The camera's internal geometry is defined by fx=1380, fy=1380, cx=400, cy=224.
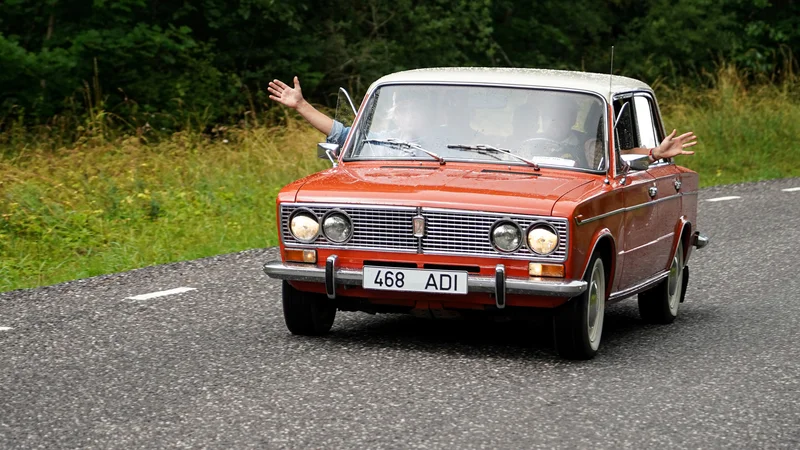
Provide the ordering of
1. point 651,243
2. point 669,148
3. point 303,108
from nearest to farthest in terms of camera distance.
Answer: point 651,243 → point 669,148 → point 303,108

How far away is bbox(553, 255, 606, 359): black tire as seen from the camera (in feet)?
23.6

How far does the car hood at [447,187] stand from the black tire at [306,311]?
0.59m

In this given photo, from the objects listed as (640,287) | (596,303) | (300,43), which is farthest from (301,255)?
(300,43)

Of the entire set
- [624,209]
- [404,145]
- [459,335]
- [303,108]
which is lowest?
[459,335]

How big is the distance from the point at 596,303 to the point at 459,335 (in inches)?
36.1

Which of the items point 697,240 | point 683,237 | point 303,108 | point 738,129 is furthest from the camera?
point 738,129

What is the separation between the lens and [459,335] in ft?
26.6

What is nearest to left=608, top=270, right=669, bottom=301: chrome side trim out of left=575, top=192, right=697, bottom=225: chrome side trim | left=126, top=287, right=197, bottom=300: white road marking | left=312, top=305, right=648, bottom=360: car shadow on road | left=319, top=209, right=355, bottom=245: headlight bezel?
left=312, top=305, right=648, bottom=360: car shadow on road

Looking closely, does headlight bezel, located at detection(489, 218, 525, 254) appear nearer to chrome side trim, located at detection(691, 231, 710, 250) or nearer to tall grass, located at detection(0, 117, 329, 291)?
chrome side trim, located at detection(691, 231, 710, 250)

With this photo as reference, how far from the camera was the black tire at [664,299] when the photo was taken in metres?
8.95

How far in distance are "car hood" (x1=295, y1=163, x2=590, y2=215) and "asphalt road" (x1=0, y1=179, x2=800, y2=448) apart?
83 centimetres

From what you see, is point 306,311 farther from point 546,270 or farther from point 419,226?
point 546,270

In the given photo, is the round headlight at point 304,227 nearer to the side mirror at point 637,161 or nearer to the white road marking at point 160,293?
the side mirror at point 637,161

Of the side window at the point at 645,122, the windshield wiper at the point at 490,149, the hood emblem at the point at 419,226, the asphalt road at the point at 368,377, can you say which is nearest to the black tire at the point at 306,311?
the asphalt road at the point at 368,377
